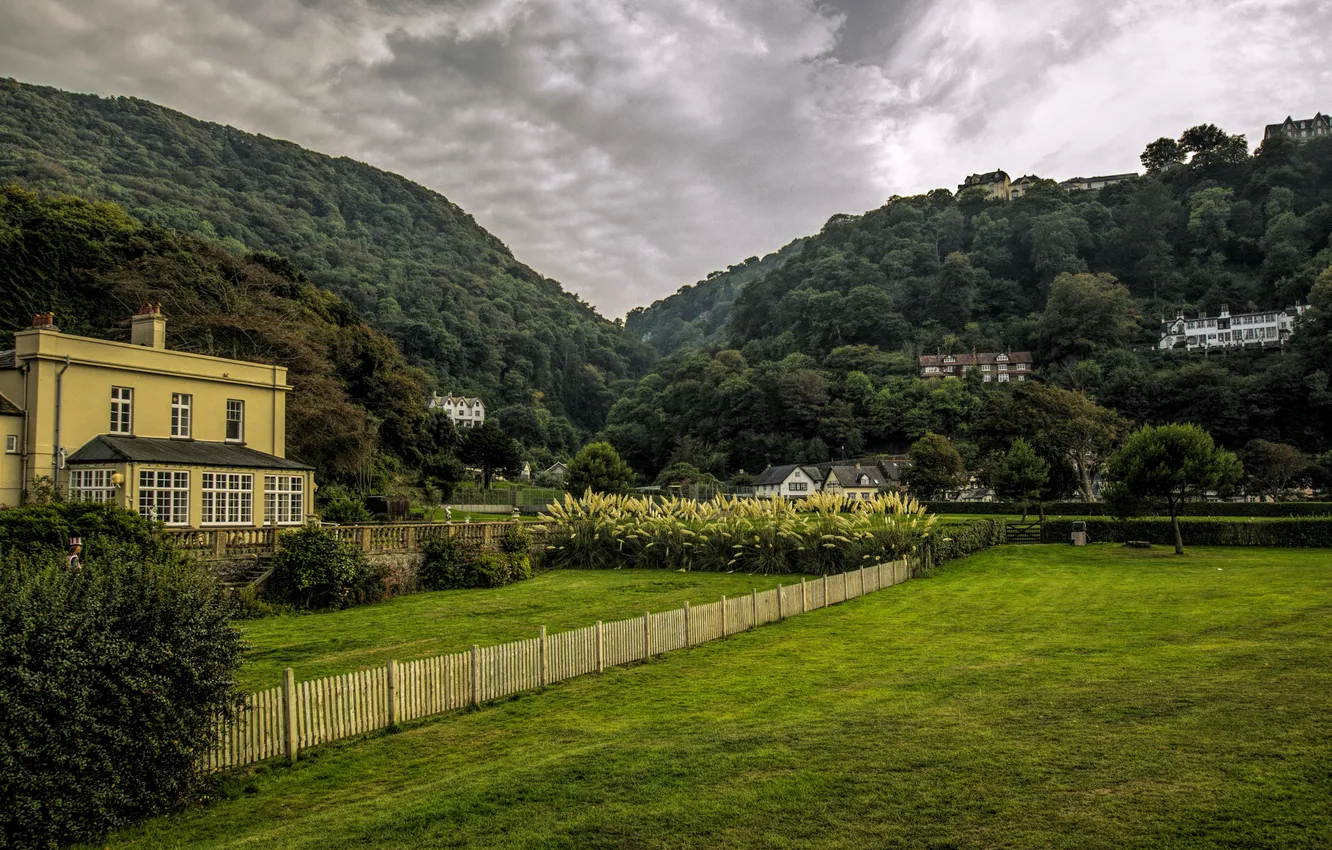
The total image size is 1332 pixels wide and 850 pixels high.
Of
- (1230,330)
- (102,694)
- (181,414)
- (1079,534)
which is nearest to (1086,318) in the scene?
(1230,330)

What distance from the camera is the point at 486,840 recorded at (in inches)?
299

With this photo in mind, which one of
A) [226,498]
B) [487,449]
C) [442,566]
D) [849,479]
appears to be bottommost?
[442,566]

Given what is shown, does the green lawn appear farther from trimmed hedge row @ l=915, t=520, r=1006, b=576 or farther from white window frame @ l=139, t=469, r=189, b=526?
Result: white window frame @ l=139, t=469, r=189, b=526

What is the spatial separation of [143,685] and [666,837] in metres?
5.52

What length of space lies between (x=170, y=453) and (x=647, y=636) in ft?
60.1

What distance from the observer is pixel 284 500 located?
29.8m

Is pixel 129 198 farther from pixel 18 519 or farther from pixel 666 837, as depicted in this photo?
pixel 666 837

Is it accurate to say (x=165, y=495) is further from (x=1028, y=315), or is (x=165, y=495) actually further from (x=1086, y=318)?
(x=1028, y=315)

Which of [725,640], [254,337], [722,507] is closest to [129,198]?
[254,337]

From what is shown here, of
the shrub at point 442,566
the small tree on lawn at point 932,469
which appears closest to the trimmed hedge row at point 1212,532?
the small tree on lawn at point 932,469

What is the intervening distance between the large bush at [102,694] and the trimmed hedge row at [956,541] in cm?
2588

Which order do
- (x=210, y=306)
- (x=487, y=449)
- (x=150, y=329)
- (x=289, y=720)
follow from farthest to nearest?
(x=487, y=449), (x=210, y=306), (x=150, y=329), (x=289, y=720)

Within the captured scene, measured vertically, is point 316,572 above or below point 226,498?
below

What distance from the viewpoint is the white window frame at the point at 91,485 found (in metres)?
24.0
